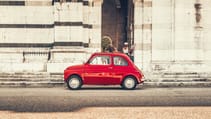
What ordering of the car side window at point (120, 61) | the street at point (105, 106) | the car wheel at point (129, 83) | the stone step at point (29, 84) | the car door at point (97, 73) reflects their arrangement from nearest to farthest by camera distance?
the street at point (105, 106), the car door at point (97, 73), the car wheel at point (129, 83), the car side window at point (120, 61), the stone step at point (29, 84)

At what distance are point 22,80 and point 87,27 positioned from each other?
491cm

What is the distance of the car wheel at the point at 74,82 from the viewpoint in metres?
19.0

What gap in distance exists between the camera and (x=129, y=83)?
19.0 metres

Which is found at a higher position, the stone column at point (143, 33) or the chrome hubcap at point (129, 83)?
the stone column at point (143, 33)

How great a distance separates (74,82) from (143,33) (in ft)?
21.5

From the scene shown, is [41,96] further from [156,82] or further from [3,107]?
[156,82]

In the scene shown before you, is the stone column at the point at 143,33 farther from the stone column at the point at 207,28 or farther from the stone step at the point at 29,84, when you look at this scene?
the stone step at the point at 29,84

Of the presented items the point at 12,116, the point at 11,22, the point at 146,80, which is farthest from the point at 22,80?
the point at 12,116

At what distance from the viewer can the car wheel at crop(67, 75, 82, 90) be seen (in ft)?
62.2

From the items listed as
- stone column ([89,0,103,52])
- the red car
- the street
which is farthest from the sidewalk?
the street

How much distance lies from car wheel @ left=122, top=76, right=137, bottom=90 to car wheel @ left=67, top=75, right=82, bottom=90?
6.11ft

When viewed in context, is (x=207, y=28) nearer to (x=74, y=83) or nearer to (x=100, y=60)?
(x=100, y=60)

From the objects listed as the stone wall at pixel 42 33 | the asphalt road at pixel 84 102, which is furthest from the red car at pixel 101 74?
the stone wall at pixel 42 33

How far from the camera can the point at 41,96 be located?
50.4 ft
